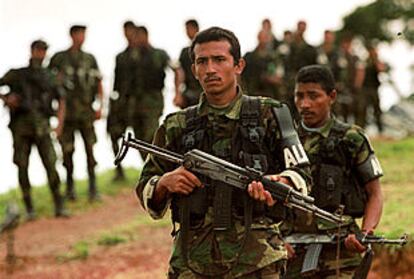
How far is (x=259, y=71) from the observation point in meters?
16.5

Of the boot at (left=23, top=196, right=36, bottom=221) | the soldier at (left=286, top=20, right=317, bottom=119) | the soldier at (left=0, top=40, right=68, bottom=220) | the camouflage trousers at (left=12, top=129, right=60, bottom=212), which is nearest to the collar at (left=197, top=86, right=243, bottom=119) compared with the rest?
the soldier at (left=0, top=40, right=68, bottom=220)

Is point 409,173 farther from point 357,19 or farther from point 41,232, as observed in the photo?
point 357,19

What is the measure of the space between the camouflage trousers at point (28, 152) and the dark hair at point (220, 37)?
857cm

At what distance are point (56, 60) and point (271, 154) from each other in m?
9.59

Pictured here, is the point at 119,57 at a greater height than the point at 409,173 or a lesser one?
greater

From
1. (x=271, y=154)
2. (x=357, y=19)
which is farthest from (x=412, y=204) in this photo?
(x=357, y=19)

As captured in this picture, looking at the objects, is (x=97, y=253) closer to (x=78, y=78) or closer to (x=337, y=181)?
(x=78, y=78)

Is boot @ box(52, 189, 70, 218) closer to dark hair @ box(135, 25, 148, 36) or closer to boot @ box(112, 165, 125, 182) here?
dark hair @ box(135, 25, 148, 36)

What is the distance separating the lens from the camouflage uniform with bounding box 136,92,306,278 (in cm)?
466

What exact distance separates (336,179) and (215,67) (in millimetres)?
1603

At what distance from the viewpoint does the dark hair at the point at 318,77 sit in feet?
20.8

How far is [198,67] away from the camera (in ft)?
15.6

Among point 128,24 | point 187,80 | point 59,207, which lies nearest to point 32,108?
point 59,207

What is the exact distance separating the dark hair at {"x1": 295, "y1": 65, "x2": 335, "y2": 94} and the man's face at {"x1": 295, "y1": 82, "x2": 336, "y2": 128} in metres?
0.02
